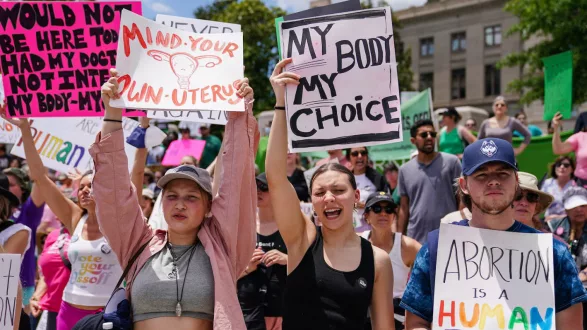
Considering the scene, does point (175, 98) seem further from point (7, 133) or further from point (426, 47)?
point (426, 47)

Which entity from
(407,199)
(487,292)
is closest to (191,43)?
(487,292)

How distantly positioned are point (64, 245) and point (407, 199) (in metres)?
3.43

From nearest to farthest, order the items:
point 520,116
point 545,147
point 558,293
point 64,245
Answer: point 558,293 < point 64,245 < point 545,147 < point 520,116

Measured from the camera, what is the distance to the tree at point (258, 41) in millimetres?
30156

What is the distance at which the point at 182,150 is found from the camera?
428 inches

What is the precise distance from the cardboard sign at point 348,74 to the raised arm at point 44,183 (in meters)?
2.10

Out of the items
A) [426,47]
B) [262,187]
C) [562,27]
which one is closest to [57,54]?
[262,187]

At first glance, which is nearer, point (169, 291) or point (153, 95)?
point (169, 291)

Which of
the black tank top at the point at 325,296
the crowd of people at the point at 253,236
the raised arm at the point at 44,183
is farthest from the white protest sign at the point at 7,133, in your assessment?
the black tank top at the point at 325,296

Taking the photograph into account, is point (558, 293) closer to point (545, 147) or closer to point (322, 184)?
point (322, 184)

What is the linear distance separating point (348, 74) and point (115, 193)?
150cm

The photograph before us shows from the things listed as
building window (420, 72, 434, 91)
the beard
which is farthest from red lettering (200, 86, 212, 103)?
building window (420, 72, 434, 91)

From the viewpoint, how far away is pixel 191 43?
3645mm

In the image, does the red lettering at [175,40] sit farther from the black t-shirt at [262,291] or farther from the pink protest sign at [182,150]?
the pink protest sign at [182,150]
